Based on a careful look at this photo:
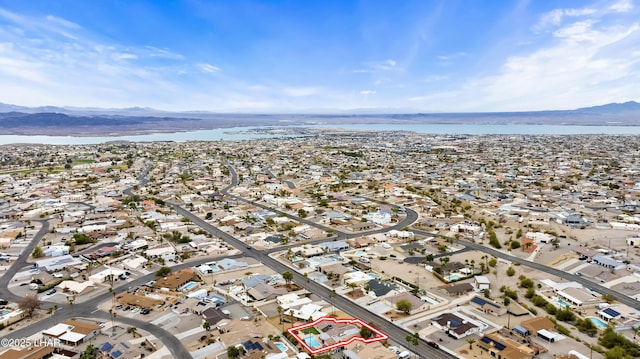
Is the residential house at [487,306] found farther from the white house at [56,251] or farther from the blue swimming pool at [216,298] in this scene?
the white house at [56,251]

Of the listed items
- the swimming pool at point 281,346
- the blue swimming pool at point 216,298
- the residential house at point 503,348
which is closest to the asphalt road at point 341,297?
the residential house at point 503,348

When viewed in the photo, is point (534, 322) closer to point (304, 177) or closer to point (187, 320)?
point (187, 320)

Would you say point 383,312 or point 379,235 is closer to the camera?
point 383,312

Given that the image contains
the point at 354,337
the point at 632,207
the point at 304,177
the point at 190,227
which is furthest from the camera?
the point at 304,177

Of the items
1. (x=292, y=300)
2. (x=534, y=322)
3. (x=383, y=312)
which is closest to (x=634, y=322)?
(x=534, y=322)

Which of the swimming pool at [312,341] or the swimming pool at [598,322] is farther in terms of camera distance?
the swimming pool at [598,322]

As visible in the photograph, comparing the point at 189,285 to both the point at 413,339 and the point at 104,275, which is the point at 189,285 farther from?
the point at 413,339

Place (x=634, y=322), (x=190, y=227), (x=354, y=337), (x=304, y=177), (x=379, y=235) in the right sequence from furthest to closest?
1. (x=304, y=177)
2. (x=190, y=227)
3. (x=379, y=235)
4. (x=634, y=322)
5. (x=354, y=337)

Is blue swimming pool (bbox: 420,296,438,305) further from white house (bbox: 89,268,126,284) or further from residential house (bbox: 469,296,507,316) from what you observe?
white house (bbox: 89,268,126,284)
